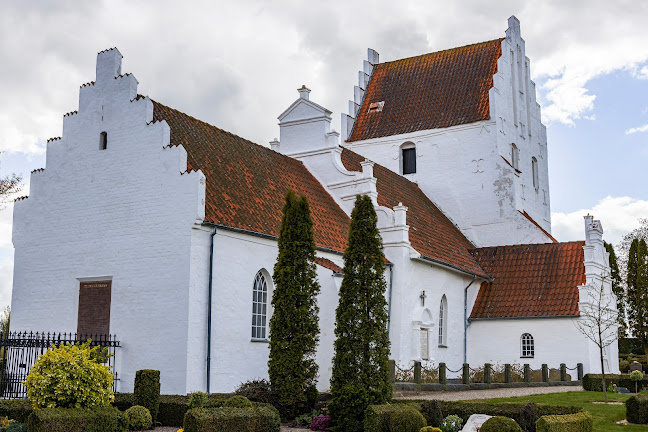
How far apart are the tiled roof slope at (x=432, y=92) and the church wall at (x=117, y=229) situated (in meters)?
19.9

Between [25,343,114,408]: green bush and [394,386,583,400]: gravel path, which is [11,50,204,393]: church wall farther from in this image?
[394,386,583,400]: gravel path

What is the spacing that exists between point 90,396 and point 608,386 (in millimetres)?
17316

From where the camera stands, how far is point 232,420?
1388cm

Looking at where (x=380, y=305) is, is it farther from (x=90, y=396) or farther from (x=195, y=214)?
(x=90, y=396)

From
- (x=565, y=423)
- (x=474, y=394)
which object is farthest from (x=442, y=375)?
(x=565, y=423)

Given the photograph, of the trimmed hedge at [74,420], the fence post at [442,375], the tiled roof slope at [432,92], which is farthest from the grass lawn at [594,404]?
the tiled roof slope at [432,92]

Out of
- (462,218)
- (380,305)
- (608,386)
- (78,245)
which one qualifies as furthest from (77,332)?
(462,218)

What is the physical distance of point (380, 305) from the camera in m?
17.1

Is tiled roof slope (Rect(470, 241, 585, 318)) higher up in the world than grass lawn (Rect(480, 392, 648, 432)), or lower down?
higher up

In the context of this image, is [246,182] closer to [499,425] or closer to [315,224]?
[315,224]

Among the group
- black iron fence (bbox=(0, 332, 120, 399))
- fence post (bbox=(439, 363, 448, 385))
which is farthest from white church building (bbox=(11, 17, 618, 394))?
fence post (bbox=(439, 363, 448, 385))

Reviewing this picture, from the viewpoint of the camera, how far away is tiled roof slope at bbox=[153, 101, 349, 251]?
2102 cm

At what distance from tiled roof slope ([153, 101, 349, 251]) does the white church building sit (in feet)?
0.28

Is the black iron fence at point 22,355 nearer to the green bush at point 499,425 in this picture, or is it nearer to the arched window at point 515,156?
the green bush at point 499,425
